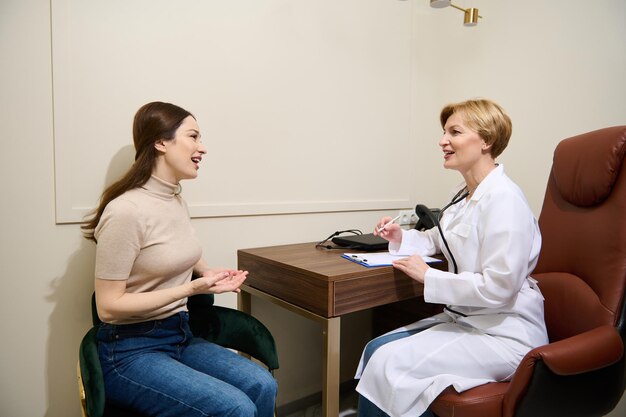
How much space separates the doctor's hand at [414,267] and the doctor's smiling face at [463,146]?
0.37m

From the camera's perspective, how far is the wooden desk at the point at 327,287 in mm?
1372

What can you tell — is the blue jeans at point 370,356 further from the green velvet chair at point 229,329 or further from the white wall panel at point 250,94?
the white wall panel at point 250,94

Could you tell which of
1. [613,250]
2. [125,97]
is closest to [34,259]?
[125,97]

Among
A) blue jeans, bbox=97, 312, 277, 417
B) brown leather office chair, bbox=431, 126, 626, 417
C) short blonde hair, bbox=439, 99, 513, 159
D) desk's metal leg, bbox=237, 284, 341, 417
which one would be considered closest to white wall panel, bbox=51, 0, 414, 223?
blue jeans, bbox=97, 312, 277, 417

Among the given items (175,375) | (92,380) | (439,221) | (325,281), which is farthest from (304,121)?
(92,380)

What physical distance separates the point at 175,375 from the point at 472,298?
0.88m

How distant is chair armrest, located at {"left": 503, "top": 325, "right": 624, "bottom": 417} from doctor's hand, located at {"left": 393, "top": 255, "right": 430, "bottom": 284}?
1.31 ft

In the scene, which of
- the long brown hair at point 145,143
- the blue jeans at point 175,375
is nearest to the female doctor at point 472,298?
the blue jeans at point 175,375

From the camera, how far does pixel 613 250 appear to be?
4.25 ft

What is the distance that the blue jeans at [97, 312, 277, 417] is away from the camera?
3.54 feet

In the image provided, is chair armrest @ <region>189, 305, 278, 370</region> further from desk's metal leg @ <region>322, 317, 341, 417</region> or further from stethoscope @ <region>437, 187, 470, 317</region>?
stethoscope @ <region>437, 187, 470, 317</region>

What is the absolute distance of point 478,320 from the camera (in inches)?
51.9

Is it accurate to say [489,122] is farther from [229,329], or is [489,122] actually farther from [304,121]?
[229,329]

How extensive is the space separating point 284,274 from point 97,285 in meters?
0.63
